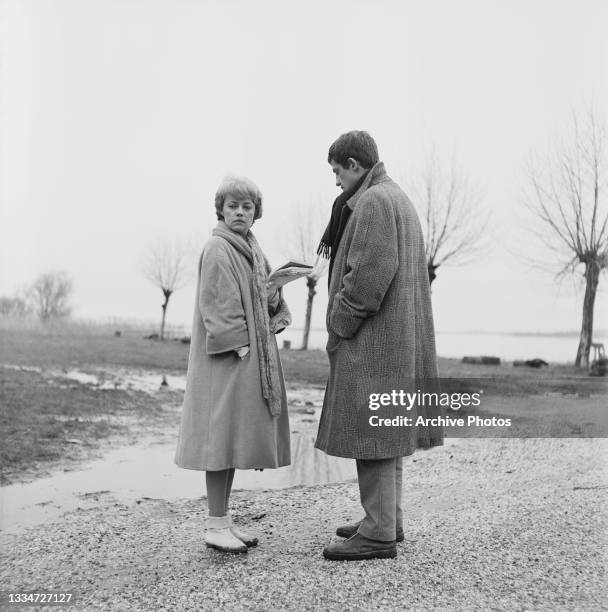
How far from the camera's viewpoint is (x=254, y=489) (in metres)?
5.68

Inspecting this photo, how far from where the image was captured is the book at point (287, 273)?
3664mm

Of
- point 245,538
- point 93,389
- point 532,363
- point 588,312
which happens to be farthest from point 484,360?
point 245,538

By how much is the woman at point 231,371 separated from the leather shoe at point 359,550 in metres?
0.47

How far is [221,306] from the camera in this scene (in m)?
3.48

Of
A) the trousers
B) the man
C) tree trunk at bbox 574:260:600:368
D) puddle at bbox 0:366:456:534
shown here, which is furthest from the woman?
tree trunk at bbox 574:260:600:368

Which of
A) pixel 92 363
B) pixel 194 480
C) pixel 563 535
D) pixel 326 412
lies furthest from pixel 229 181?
pixel 92 363

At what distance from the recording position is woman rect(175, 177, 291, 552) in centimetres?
349

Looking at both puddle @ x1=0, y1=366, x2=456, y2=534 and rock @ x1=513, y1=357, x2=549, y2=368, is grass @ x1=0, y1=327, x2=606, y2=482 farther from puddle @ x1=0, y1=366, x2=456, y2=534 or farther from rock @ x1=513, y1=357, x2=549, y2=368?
puddle @ x1=0, y1=366, x2=456, y2=534

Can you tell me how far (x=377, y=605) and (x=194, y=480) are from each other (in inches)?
128

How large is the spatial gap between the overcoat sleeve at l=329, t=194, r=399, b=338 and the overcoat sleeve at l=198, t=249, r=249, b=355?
0.49 metres

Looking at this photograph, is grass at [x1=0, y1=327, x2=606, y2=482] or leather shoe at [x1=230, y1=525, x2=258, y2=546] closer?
leather shoe at [x1=230, y1=525, x2=258, y2=546]

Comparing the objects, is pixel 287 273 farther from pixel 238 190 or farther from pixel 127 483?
pixel 127 483

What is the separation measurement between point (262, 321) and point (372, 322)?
56 centimetres

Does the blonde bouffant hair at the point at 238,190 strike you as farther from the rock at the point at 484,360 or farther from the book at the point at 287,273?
the rock at the point at 484,360
